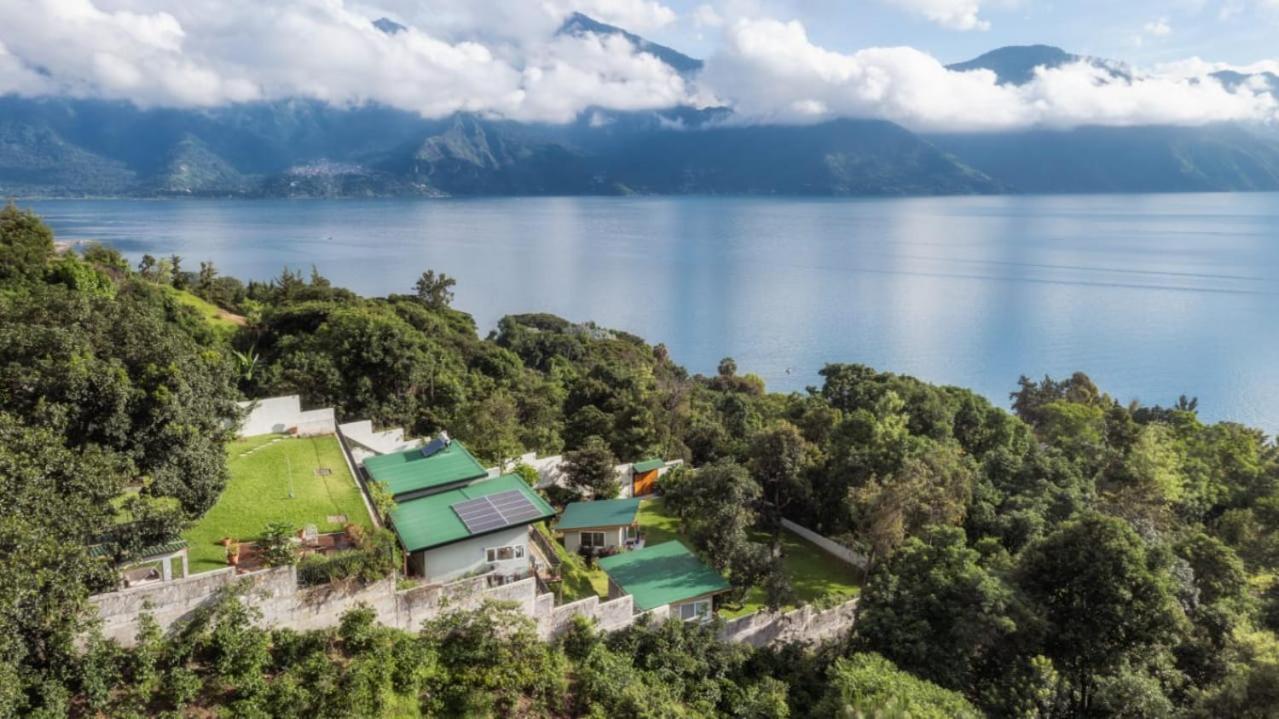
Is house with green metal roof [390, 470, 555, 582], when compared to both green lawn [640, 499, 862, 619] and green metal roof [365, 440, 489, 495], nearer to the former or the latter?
green metal roof [365, 440, 489, 495]

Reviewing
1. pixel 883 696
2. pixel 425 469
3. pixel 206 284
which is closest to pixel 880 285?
pixel 206 284

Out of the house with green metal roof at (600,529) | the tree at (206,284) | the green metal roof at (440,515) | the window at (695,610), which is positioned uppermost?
the tree at (206,284)

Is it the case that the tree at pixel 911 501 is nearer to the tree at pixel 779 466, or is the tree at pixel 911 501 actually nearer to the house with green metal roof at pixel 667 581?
the tree at pixel 779 466

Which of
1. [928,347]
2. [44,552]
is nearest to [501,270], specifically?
[928,347]

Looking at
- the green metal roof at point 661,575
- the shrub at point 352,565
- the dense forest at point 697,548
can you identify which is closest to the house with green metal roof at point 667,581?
the green metal roof at point 661,575

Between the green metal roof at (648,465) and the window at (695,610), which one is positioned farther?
the green metal roof at (648,465)

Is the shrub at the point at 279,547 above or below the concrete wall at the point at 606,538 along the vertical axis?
above

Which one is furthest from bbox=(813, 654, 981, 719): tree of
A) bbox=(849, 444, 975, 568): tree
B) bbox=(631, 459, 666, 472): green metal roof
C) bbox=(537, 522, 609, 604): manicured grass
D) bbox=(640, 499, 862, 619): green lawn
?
bbox=(631, 459, 666, 472): green metal roof

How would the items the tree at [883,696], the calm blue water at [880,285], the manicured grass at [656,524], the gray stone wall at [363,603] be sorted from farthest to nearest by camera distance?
the calm blue water at [880,285] → the manicured grass at [656,524] → the tree at [883,696] → the gray stone wall at [363,603]
